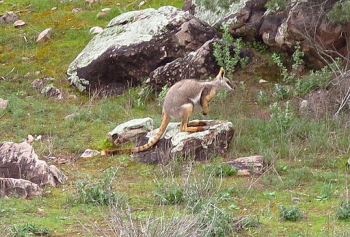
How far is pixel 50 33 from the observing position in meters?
20.5

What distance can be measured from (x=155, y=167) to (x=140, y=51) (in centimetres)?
559

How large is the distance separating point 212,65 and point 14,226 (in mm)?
9443

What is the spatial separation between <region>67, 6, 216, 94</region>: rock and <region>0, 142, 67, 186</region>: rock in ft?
19.8

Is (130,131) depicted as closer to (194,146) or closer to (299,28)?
(194,146)

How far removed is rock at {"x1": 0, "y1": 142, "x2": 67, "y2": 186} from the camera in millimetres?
10432

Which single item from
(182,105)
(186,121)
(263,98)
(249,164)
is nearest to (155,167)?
(186,121)

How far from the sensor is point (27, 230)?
7.54m

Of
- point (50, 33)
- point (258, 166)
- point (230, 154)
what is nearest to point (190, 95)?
point (230, 154)

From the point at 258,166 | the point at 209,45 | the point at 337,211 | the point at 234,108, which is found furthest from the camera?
the point at 209,45

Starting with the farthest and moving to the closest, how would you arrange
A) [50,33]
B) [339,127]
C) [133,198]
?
[50,33]
[339,127]
[133,198]

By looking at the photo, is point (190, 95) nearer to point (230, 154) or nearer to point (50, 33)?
point (230, 154)

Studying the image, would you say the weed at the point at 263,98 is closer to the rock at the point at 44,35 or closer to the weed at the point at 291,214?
the weed at the point at 291,214

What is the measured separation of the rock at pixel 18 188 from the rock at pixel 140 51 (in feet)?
23.7

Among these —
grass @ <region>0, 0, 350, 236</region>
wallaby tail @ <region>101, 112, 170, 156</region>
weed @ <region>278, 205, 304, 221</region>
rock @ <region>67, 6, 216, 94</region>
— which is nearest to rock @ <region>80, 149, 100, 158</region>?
grass @ <region>0, 0, 350, 236</region>
